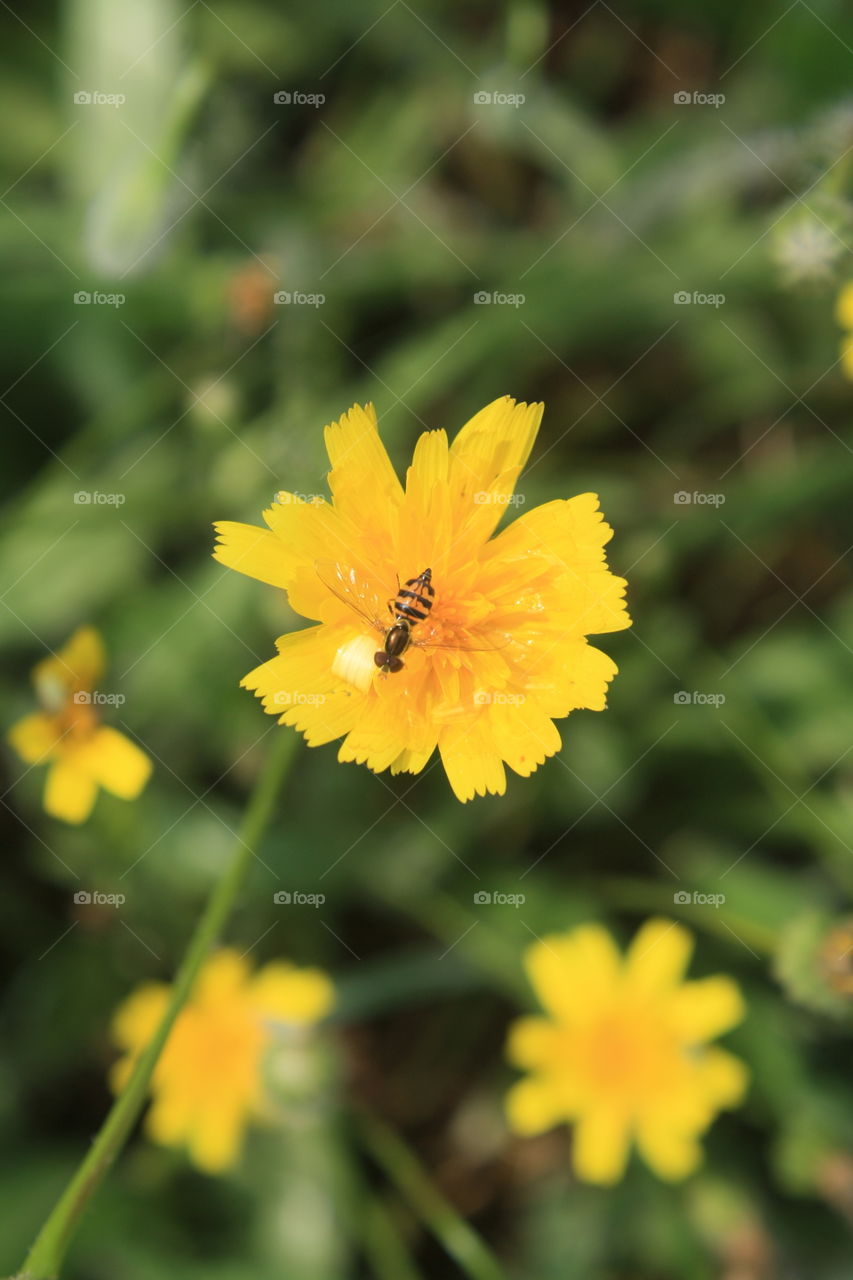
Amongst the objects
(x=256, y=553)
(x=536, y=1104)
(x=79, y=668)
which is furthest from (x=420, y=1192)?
(x=256, y=553)

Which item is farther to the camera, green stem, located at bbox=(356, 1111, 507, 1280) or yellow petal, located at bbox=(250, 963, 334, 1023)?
yellow petal, located at bbox=(250, 963, 334, 1023)

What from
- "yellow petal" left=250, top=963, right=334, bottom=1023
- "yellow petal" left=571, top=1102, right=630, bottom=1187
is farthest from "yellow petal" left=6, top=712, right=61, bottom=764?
"yellow petal" left=571, top=1102, right=630, bottom=1187

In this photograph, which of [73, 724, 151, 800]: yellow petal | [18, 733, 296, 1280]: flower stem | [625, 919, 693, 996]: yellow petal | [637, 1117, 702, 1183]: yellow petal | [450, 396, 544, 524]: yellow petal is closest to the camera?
[18, 733, 296, 1280]: flower stem

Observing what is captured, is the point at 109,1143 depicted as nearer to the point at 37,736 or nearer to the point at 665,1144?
the point at 37,736

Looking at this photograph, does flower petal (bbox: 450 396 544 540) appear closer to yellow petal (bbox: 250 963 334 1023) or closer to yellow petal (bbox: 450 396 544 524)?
yellow petal (bbox: 450 396 544 524)

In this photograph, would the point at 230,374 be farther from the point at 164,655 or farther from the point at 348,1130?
the point at 348,1130

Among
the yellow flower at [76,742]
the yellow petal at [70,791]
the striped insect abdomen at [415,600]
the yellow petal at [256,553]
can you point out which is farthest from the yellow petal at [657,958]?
the yellow petal at [256,553]

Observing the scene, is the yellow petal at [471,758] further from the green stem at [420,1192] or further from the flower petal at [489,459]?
the green stem at [420,1192]
